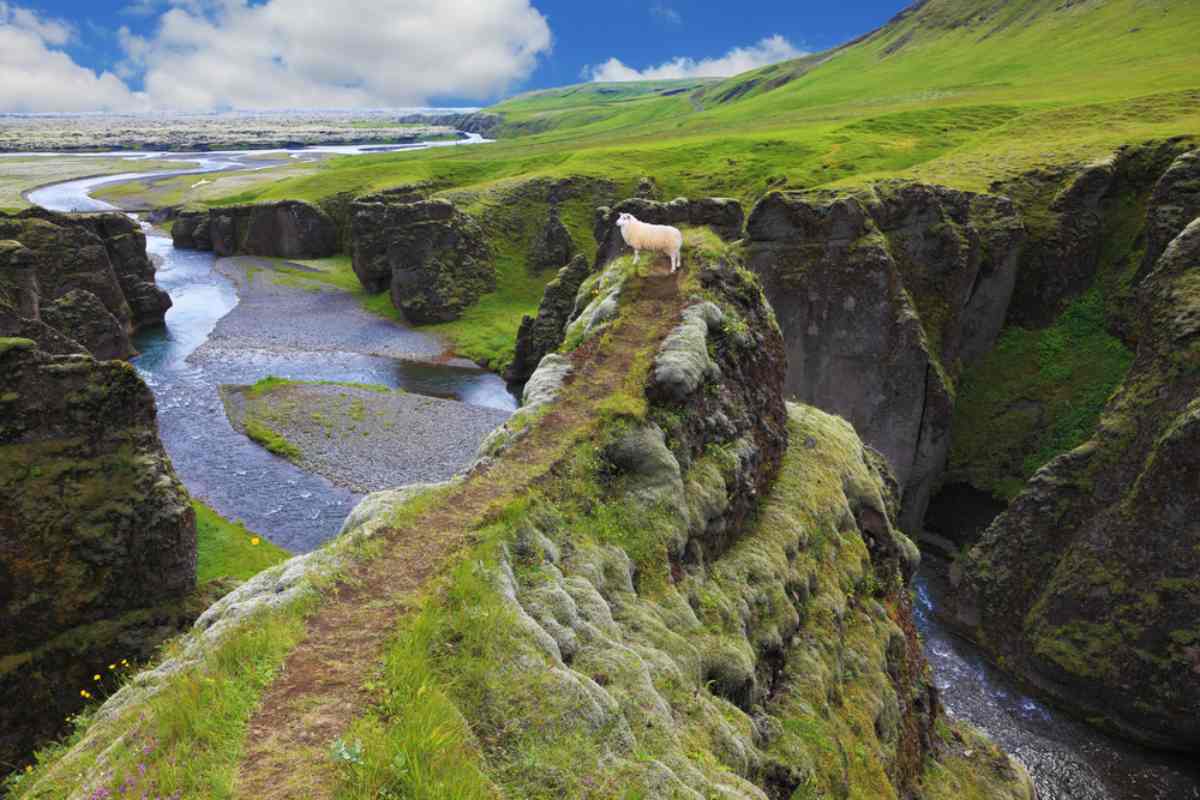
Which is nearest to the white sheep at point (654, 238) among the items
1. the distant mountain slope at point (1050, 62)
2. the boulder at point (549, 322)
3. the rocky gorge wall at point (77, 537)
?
the rocky gorge wall at point (77, 537)

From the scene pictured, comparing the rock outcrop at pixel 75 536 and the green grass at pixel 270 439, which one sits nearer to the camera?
the rock outcrop at pixel 75 536

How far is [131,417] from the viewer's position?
2958 centimetres

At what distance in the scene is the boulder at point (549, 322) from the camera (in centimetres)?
7538

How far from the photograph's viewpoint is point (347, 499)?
167 feet

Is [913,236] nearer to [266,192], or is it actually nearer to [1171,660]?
[1171,660]

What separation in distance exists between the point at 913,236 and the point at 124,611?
56.4 meters

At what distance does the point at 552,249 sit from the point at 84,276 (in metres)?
65.1

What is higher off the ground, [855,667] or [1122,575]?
[855,667]

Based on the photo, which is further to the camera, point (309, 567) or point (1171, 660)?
point (1171, 660)

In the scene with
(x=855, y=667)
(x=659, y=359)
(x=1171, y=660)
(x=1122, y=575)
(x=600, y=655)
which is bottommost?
(x=1171, y=660)

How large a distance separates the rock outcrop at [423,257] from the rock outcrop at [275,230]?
3075cm

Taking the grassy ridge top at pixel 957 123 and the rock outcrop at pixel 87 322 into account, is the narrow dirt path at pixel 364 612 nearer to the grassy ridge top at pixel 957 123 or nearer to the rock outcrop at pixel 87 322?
the grassy ridge top at pixel 957 123

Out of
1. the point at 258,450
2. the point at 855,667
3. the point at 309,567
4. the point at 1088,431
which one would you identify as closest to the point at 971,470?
the point at 1088,431

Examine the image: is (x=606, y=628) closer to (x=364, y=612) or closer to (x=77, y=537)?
(x=364, y=612)
